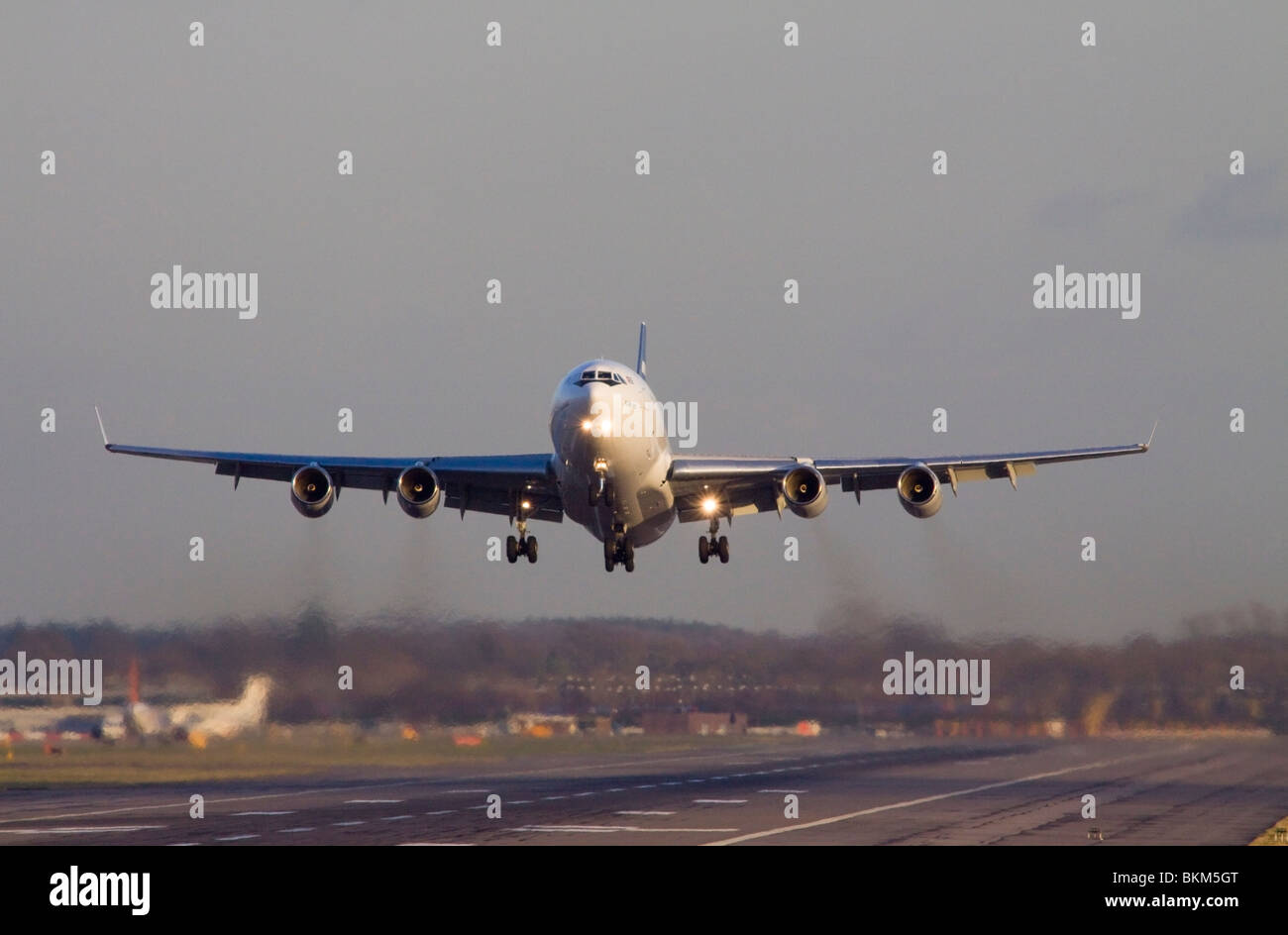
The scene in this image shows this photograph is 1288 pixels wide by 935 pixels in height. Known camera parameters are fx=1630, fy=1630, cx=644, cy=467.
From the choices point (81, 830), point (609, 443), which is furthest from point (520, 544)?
point (81, 830)

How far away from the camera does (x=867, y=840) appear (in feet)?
121

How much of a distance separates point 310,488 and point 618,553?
9.35 m

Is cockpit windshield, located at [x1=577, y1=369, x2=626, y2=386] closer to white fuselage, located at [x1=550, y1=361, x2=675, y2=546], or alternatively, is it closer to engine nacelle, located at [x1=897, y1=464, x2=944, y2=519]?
white fuselage, located at [x1=550, y1=361, x2=675, y2=546]

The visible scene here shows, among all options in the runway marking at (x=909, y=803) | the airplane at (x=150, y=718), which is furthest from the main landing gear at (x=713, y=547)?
the airplane at (x=150, y=718)

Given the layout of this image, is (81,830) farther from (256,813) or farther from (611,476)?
(611,476)

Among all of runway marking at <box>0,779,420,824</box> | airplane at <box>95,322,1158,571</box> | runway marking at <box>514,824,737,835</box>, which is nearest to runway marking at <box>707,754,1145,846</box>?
runway marking at <box>514,824,737,835</box>

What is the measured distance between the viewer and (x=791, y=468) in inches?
1914

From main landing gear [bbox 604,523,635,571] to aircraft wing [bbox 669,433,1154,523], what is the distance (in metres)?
2.23

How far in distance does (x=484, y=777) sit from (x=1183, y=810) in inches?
971

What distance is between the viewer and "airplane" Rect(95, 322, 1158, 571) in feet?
144

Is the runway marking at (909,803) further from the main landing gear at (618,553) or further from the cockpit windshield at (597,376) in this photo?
the cockpit windshield at (597,376)
